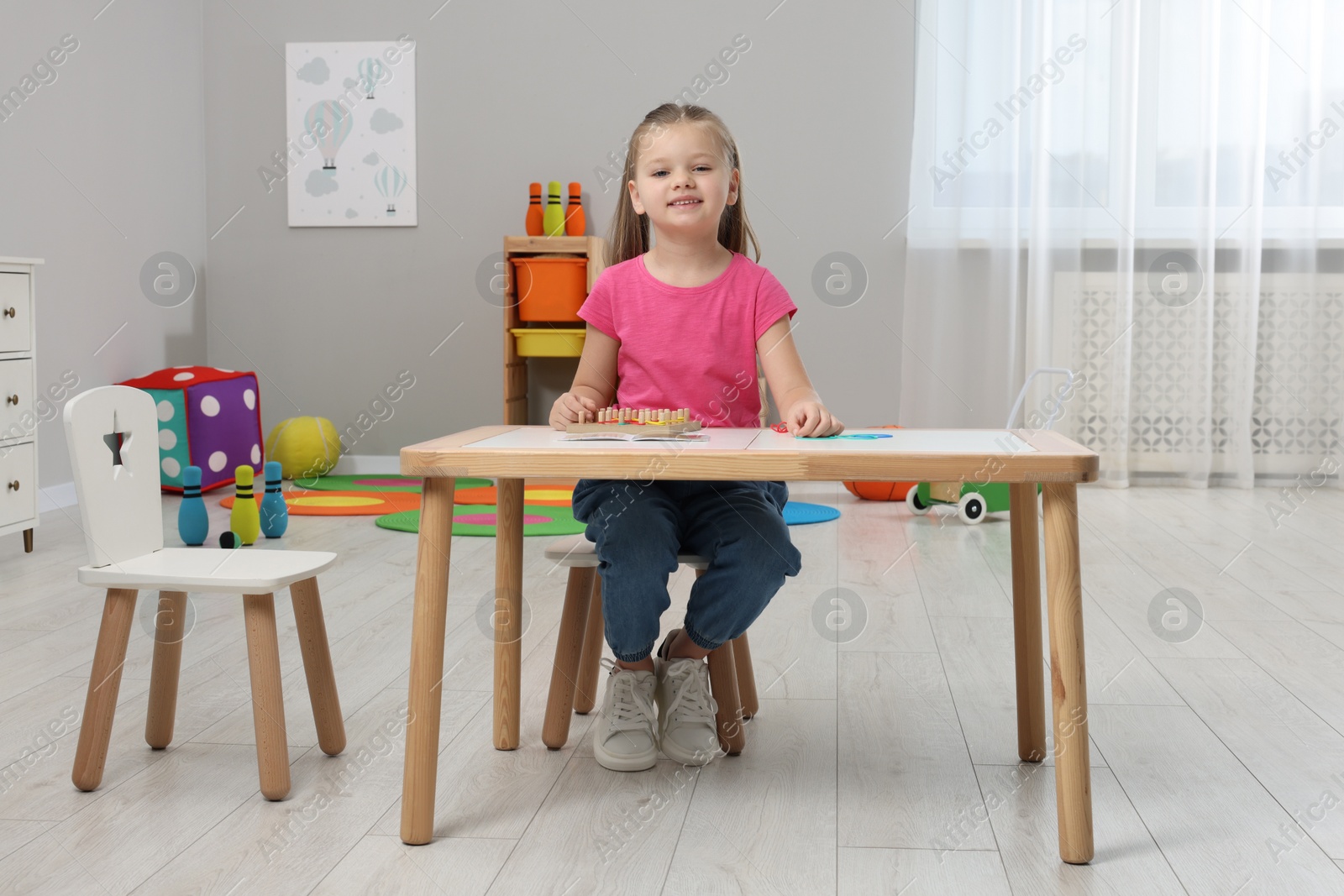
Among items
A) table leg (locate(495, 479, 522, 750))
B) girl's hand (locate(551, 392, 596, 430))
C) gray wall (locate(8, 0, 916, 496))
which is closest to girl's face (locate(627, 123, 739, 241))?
girl's hand (locate(551, 392, 596, 430))

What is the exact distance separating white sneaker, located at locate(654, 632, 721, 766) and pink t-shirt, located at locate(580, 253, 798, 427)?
0.32 metres

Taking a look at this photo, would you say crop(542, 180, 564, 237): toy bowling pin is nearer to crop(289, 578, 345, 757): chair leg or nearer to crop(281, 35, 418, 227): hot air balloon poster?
crop(281, 35, 418, 227): hot air balloon poster

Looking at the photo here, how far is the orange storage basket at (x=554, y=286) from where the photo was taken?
3783mm

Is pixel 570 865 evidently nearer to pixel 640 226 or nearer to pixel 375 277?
pixel 640 226

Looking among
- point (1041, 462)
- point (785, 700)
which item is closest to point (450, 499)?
point (1041, 462)

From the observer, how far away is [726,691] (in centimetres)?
150

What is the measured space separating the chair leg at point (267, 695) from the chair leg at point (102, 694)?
0.49 ft

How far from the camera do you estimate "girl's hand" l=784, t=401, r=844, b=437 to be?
129cm

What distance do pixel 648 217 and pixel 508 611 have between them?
0.61 metres

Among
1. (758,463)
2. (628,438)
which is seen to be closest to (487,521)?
(628,438)

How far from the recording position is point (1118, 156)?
383cm

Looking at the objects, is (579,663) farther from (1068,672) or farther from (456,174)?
(456,174)

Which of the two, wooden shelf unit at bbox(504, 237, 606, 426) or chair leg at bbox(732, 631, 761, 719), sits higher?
wooden shelf unit at bbox(504, 237, 606, 426)

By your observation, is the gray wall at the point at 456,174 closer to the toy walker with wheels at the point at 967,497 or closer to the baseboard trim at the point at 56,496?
the baseboard trim at the point at 56,496
